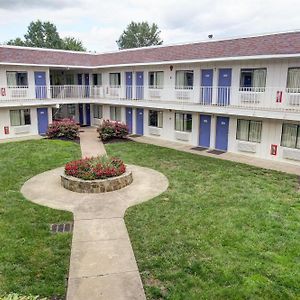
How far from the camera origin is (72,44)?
74.4 meters

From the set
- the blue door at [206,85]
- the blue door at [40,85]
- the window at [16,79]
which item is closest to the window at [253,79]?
the blue door at [206,85]

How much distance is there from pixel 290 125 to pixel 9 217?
13.6m

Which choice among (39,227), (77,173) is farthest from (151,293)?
(77,173)

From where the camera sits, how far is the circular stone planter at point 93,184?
12.3 meters

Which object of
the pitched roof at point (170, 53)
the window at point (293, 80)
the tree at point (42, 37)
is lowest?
the window at point (293, 80)

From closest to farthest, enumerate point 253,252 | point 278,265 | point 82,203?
point 278,265
point 253,252
point 82,203

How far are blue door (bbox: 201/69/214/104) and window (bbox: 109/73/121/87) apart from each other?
890 centimetres

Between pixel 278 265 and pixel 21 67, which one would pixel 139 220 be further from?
pixel 21 67

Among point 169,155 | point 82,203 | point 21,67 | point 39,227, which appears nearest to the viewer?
point 39,227

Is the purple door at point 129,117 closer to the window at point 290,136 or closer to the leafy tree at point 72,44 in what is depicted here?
the window at point 290,136

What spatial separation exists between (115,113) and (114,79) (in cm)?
281

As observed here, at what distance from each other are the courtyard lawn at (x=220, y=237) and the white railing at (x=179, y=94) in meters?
4.10

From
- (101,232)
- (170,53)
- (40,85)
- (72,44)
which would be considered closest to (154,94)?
(170,53)

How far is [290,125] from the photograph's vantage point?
16531 millimetres
